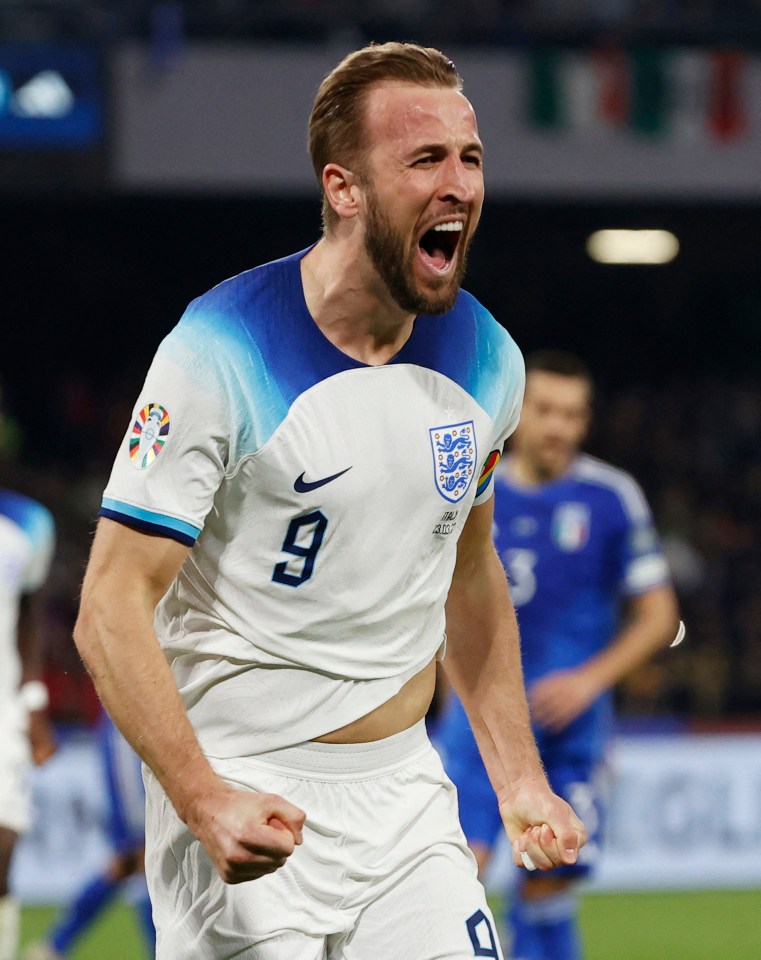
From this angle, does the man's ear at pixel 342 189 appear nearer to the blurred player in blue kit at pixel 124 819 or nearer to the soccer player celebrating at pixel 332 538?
the soccer player celebrating at pixel 332 538

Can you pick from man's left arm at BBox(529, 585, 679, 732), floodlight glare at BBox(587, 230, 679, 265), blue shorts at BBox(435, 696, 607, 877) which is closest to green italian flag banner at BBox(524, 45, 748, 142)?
floodlight glare at BBox(587, 230, 679, 265)

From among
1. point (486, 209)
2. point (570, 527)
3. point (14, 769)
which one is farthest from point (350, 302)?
point (486, 209)

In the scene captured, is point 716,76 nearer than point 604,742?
No

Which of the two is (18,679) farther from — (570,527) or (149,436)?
(149,436)

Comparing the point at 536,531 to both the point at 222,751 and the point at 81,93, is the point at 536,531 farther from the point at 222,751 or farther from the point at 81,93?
the point at 81,93

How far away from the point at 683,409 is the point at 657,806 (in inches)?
293

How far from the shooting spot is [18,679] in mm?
5539

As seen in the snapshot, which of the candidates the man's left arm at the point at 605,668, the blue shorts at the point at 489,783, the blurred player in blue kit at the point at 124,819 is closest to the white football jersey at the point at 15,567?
the blurred player in blue kit at the point at 124,819

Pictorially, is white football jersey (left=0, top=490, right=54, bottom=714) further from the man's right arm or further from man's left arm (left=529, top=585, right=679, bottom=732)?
the man's right arm

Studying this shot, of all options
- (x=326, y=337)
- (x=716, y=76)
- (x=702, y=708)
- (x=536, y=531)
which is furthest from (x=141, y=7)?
(x=326, y=337)

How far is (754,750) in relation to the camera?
385 inches

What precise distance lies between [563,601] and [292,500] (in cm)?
370

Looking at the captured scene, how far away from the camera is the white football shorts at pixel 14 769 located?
5228mm

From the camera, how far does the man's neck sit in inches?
106
